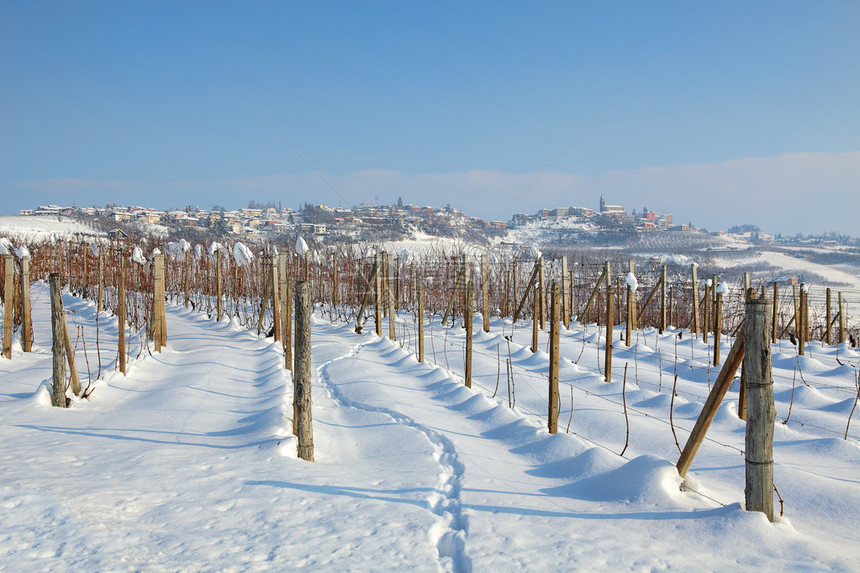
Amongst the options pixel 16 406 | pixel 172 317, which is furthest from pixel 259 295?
pixel 16 406

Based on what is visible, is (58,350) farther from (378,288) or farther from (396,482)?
(378,288)

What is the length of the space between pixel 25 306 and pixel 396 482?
22.8ft

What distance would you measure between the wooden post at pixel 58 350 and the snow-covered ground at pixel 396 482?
0.12 metres

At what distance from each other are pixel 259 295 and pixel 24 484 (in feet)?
58.6

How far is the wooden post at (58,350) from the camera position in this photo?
504 centimetres

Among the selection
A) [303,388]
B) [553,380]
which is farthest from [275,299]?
[553,380]

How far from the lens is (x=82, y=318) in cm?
1390

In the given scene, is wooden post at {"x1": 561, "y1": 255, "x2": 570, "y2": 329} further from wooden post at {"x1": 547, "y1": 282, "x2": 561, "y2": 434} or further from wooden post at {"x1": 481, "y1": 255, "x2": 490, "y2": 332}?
wooden post at {"x1": 547, "y1": 282, "x2": 561, "y2": 434}

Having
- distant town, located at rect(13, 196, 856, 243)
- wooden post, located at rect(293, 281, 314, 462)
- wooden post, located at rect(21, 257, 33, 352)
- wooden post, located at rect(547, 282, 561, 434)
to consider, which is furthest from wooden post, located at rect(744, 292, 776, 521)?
distant town, located at rect(13, 196, 856, 243)

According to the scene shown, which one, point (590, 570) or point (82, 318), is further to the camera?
point (82, 318)

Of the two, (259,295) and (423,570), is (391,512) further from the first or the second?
(259,295)

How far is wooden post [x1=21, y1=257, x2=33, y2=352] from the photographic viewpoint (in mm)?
7527

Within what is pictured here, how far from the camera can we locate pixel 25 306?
7699 millimetres

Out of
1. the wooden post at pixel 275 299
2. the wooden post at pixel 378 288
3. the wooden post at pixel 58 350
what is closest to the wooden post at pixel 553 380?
the wooden post at pixel 58 350
